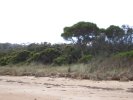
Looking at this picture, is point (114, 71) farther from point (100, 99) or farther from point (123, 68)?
point (100, 99)

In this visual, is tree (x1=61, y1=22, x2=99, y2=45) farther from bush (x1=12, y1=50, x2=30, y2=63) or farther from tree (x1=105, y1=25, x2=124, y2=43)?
bush (x1=12, y1=50, x2=30, y2=63)

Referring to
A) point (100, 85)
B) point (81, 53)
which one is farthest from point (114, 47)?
point (100, 85)

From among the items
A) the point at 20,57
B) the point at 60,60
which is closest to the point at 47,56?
the point at 60,60

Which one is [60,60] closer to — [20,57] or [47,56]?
[47,56]

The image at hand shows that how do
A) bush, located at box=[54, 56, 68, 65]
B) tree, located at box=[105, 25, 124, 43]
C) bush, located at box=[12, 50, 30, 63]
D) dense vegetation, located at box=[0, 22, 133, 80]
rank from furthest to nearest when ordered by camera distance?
bush, located at box=[12, 50, 30, 63]
tree, located at box=[105, 25, 124, 43]
dense vegetation, located at box=[0, 22, 133, 80]
bush, located at box=[54, 56, 68, 65]

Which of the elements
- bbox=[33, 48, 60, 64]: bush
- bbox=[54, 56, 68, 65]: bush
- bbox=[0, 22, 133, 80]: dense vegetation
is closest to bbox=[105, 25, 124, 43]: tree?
bbox=[0, 22, 133, 80]: dense vegetation

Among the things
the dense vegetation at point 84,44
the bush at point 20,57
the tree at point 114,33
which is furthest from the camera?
the bush at point 20,57

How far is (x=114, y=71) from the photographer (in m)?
23.2

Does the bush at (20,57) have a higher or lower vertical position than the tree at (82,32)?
lower

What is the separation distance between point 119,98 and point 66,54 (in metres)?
26.2

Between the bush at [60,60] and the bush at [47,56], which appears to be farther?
the bush at [47,56]

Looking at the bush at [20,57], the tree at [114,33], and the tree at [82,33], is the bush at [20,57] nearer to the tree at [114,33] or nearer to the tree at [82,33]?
the tree at [82,33]

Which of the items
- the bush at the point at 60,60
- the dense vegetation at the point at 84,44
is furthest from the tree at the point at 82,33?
the bush at the point at 60,60

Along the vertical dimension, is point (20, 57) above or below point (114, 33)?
below
